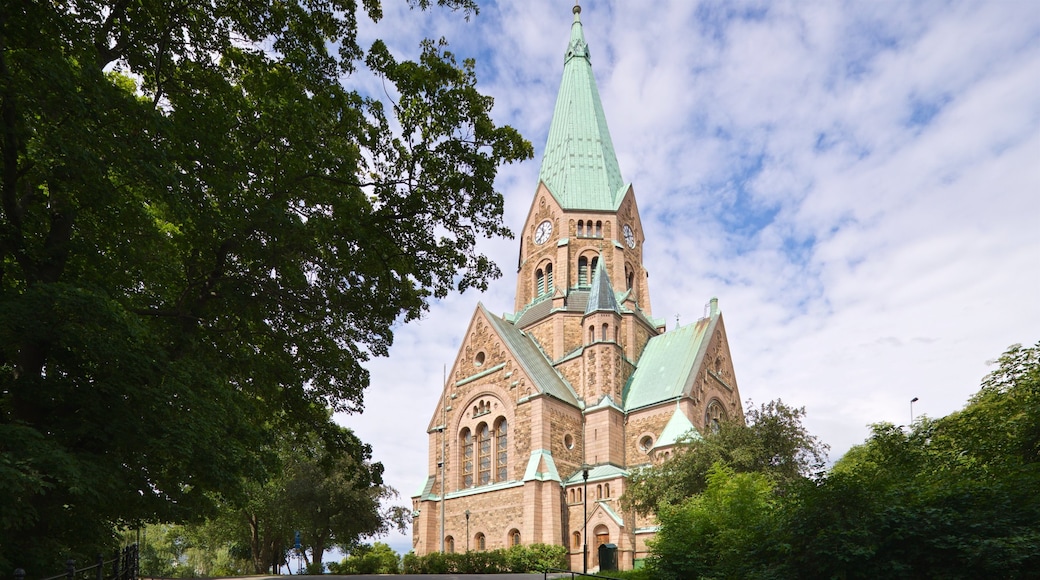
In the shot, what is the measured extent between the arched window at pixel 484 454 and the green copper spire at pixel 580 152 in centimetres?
1587

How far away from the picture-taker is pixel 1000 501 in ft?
33.2

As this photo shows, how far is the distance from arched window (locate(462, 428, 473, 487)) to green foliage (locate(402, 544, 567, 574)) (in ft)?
25.0

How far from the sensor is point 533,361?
37719mm

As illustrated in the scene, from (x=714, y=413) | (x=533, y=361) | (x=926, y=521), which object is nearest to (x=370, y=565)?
(x=533, y=361)

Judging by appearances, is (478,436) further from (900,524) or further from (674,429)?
(900,524)

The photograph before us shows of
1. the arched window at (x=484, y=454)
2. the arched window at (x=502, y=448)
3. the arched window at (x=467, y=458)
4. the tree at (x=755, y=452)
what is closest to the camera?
the tree at (x=755, y=452)

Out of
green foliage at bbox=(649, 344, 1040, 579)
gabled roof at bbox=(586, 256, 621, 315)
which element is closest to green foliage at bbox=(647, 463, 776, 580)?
green foliage at bbox=(649, 344, 1040, 579)

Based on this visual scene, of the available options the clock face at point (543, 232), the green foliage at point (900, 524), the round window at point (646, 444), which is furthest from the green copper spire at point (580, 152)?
the green foliage at point (900, 524)

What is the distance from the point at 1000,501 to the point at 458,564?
2238 cm

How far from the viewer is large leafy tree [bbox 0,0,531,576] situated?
871 cm

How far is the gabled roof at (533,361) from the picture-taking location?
116 ft

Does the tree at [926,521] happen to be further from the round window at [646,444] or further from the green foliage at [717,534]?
the round window at [646,444]

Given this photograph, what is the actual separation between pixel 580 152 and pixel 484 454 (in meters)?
22.1

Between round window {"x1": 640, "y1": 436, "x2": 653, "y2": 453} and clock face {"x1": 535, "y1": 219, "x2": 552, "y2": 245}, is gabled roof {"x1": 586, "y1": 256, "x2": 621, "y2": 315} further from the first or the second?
round window {"x1": 640, "y1": 436, "x2": 653, "y2": 453}
